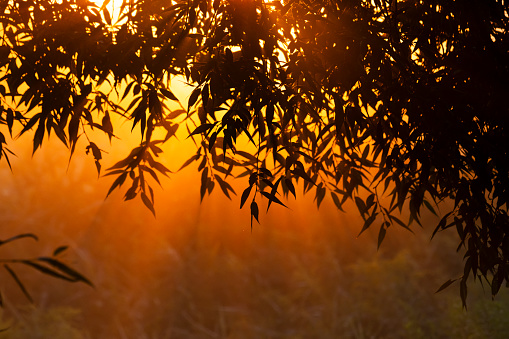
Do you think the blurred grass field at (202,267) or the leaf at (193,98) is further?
the blurred grass field at (202,267)

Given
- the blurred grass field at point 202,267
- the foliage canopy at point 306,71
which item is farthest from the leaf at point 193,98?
the blurred grass field at point 202,267

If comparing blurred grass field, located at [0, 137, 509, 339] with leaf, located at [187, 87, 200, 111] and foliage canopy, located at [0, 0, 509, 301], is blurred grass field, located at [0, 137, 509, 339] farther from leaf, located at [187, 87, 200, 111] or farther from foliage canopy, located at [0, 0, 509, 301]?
leaf, located at [187, 87, 200, 111]

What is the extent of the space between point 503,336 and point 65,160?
11.3 metres

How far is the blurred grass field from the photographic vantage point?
1149 centimetres

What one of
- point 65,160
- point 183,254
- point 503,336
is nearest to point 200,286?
point 183,254

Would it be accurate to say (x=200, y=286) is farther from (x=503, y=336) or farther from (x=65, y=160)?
(x=503, y=336)

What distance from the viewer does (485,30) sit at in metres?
2.80

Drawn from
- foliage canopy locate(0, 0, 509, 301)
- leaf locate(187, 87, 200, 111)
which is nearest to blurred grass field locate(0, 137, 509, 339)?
foliage canopy locate(0, 0, 509, 301)

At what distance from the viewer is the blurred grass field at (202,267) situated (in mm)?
11492

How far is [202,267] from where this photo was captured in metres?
13.3

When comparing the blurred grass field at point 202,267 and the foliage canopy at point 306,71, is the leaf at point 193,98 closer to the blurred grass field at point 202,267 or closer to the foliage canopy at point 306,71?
the foliage canopy at point 306,71

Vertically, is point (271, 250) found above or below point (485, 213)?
below

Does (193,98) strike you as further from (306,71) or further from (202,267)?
(202,267)

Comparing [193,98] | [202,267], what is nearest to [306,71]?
[193,98]
